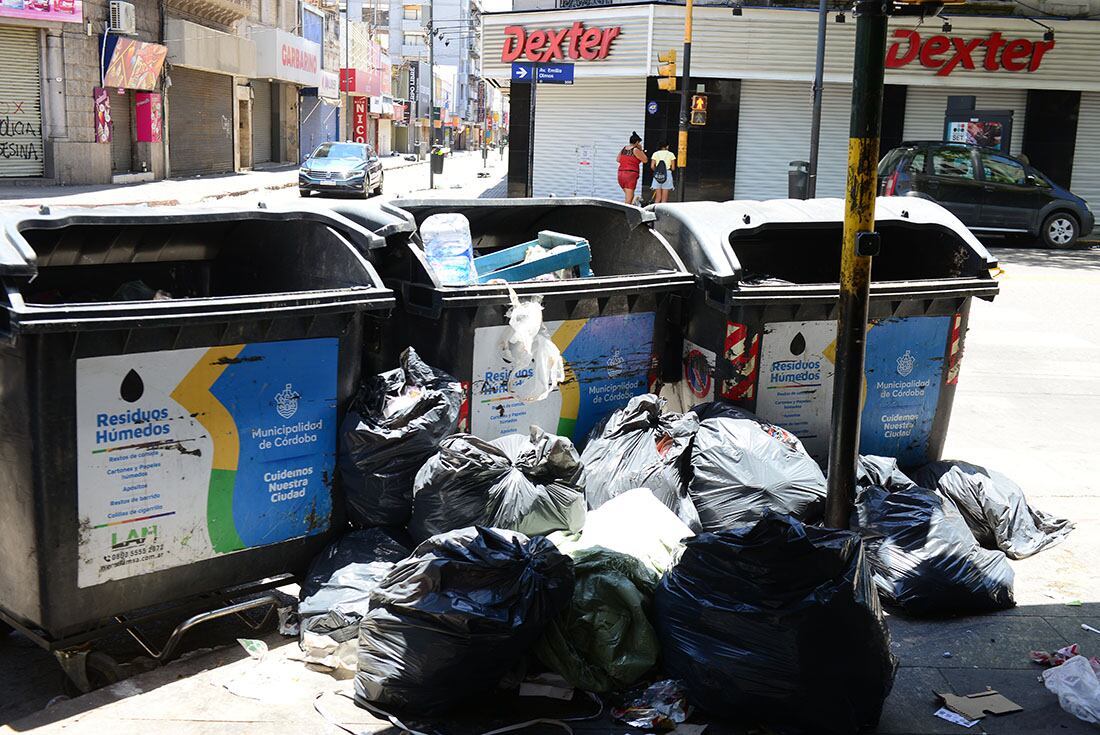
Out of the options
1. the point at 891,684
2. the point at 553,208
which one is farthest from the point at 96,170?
the point at 891,684

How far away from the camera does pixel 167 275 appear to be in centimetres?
487

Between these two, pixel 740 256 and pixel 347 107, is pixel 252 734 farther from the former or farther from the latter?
pixel 347 107

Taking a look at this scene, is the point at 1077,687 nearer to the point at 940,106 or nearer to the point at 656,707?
the point at 656,707

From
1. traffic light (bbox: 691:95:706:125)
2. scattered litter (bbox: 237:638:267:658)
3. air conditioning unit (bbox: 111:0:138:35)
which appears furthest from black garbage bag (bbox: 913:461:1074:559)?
air conditioning unit (bbox: 111:0:138:35)

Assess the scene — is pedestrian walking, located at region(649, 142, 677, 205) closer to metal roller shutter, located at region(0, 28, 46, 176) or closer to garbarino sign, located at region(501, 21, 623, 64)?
garbarino sign, located at region(501, 21, 623, 64)

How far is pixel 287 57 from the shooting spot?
41.2 metres

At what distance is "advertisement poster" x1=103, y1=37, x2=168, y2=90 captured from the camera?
86.0 feet

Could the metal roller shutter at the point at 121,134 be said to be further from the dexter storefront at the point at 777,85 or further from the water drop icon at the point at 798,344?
the water drop icon at the point at 798,344

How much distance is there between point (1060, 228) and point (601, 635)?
18904mm

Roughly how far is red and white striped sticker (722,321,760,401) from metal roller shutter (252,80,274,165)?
3823 centimetres

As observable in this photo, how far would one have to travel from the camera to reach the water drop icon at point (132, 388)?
3637 mm

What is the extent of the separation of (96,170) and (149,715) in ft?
82.2

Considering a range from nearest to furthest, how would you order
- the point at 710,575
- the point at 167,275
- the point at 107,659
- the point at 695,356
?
1. the point at 710,575
2. the point at 107,659
3. the point at 167,275
4. the point at 695,356

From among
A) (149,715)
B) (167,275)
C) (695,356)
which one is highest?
(167,275)
